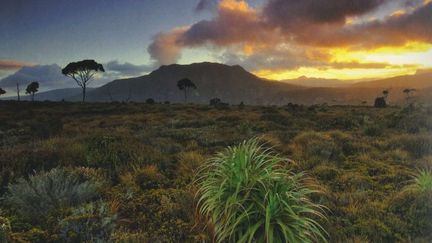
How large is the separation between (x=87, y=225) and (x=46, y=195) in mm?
1439

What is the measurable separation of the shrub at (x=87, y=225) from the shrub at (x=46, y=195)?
2.26ft

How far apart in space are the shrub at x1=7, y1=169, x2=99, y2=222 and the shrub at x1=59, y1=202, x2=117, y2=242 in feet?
2.26

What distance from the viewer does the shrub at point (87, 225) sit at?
5184mm

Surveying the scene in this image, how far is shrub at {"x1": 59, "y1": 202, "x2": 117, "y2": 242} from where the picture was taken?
17.0 feet

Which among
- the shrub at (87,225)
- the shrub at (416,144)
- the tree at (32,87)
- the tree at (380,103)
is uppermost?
the tree at (32,87)

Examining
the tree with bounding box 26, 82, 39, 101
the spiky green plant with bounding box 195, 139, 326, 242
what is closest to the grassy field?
the spiky green plant with bounding box 195, 139, 326, 242

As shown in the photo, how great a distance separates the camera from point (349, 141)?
45.2 ft

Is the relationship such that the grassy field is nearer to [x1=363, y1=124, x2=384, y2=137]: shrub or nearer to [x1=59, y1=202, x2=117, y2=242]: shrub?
[x1=59, y1=202, x2=117, y2=242]: shrub

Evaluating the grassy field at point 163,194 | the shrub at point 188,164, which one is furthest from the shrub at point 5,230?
the shrub at point 188,164

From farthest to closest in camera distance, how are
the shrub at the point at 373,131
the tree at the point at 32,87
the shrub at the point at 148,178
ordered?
the tree at the point at 32,87 < the shrub at the point at 373,131 < the shrub at the point at 148,178

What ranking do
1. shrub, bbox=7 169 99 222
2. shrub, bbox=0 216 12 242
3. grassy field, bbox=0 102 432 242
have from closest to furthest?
shrub, bbox=0 216 12 242
grassy field, bbox=0 102 432 242
shrub, bbox=7 169 99 222

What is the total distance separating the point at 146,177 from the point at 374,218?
15.3 feet

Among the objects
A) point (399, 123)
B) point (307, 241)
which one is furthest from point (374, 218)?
point (399, 123)

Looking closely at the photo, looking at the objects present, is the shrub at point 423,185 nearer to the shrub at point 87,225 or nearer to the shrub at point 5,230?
the shrub at point 87,225
